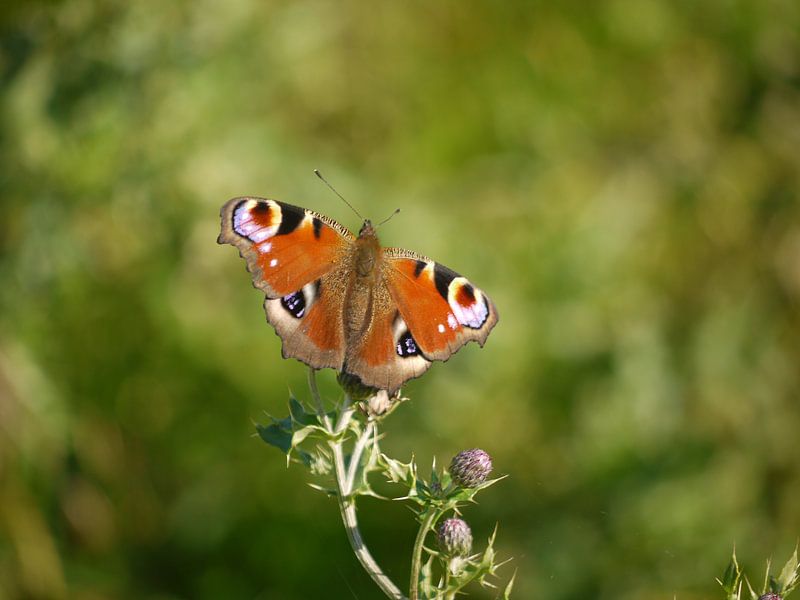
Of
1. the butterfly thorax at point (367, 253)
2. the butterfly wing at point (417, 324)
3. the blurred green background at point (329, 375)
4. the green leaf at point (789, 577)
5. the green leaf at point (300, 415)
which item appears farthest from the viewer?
the blurred green background at point (329, 375)

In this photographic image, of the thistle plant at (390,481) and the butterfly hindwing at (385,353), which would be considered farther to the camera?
the butterfly hindwing at (385,353)

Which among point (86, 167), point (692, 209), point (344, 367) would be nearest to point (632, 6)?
point (692, 209)

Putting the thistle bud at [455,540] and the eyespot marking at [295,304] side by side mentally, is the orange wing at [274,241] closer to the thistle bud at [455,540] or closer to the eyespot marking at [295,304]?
the eyespot marking at [295,304]

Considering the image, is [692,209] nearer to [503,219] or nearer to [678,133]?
[678,133]

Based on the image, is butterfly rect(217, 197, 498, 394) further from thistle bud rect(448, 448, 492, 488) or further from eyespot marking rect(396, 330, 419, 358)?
thistle bud rect(448, 448, 492, 488)

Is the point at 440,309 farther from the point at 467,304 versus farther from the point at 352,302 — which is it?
the point at 352,302

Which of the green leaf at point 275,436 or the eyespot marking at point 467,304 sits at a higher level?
the eyespot marking at point 467,304

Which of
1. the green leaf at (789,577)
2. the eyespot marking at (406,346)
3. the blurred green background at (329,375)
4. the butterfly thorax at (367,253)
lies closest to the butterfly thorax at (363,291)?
the butterfly thorax at (367,253)
